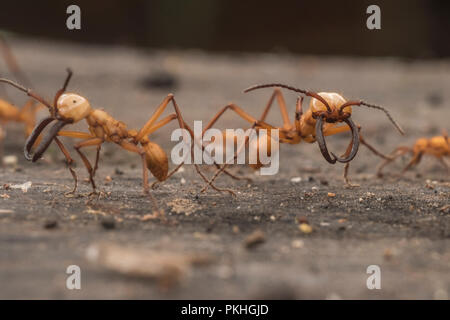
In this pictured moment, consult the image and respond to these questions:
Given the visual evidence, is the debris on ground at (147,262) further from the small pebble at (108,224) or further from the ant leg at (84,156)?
the ant leg at (84,156)

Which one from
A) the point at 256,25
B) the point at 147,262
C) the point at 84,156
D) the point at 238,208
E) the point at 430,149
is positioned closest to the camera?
the point at 147,262

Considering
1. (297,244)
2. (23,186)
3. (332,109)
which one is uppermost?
(332,109)

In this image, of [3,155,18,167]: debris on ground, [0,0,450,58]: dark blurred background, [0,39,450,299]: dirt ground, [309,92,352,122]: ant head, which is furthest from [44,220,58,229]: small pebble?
[0,0,450,58]: dark blurred background

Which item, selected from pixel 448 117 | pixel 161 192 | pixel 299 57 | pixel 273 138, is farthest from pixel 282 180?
pixel 299 57

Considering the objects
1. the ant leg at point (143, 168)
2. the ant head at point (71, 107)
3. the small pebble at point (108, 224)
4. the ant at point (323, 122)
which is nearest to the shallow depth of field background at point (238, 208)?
the small pebble at point (108, 224)

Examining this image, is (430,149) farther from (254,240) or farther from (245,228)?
(254,240)

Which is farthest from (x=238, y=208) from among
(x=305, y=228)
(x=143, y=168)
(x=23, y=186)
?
(x=23, y=186)

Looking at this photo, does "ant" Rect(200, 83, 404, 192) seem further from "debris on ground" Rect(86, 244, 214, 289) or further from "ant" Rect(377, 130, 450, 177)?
"debris on ground" Rect(86, 244, 214, 289)
